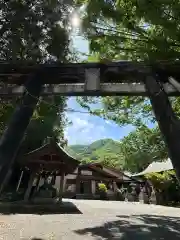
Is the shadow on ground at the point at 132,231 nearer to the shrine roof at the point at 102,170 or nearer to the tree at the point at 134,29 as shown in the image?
the tree at the point at 134,29

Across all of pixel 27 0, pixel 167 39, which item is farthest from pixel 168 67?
pixel 27 0

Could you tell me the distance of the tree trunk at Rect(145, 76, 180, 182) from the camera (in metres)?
4.41

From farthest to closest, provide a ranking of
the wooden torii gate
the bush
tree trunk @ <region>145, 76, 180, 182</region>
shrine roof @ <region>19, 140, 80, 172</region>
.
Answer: the bush, shrine roof @ <region>19, 140, 80, 172</region>, the wooden torii gate, tree trunk @ <region>145, 76, 180, 182</region>

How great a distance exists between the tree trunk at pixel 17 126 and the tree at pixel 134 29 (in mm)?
2224

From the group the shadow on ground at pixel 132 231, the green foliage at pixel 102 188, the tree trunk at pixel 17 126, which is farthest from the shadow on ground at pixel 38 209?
the green foliage at pixel 102 188

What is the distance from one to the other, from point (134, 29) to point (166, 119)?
4292 millimetres

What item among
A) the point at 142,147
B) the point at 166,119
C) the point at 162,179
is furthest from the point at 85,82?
the point at 142,147

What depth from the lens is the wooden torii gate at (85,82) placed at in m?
5.22

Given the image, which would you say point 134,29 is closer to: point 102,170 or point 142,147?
point 142,147

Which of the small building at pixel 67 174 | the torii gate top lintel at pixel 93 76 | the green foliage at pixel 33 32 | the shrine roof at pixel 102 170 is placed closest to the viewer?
the torii gate top lintel at pixel 93 76

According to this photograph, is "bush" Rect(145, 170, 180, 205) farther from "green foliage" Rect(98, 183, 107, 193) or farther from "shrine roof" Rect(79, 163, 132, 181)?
"shrine roof" Rect(79, 163, 132, 181)

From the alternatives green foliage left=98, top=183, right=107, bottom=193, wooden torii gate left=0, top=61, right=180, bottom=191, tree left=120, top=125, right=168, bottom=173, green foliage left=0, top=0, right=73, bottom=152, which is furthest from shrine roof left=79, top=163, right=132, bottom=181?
wooden torii gate left=0, top=61, right=180, bottom=191

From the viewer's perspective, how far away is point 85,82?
606 centimetres

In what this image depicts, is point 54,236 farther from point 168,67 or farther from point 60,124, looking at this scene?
point 60,124
